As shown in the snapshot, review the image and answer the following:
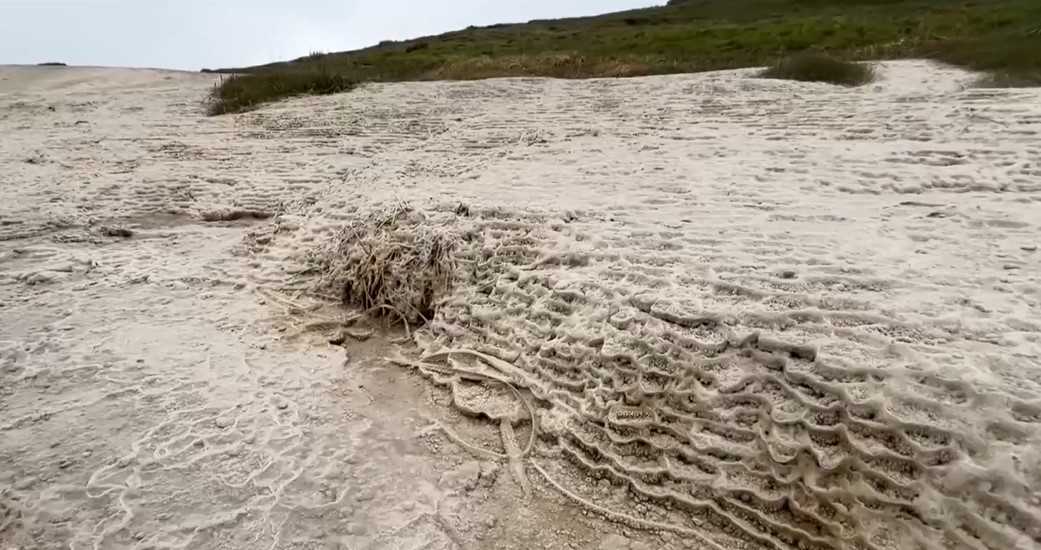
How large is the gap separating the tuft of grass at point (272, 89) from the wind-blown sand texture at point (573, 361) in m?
6.91

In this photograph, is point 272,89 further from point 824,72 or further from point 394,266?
point 394,266

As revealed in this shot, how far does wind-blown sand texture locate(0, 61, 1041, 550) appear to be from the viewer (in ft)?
9.43

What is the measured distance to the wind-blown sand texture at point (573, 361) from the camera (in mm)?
2873

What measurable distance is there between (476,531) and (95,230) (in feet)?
17.6

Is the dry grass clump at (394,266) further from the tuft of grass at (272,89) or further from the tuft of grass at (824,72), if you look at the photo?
the tuft of grass at (272,89)

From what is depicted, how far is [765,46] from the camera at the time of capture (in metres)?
17.7

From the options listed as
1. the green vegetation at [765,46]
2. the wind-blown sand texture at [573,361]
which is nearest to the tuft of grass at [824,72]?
the green vegetation at [765,46]

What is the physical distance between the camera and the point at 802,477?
2887 mm

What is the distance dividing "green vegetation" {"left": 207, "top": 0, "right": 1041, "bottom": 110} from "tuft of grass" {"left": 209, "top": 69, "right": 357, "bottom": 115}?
0.22 m

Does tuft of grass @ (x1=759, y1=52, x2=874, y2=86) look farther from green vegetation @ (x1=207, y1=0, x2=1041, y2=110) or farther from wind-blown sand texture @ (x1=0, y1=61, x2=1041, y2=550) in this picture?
wind-blown sand texture @ (x1=0, y1=61, x2=1041, y2=550)

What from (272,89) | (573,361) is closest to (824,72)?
(573,361)

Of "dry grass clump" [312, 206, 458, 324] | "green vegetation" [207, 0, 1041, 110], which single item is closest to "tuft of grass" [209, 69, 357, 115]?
"green vegetation" [207, 0, 1041, 110]

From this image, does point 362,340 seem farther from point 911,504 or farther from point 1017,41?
point 1017,41

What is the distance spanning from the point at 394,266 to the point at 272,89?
1102 cm
